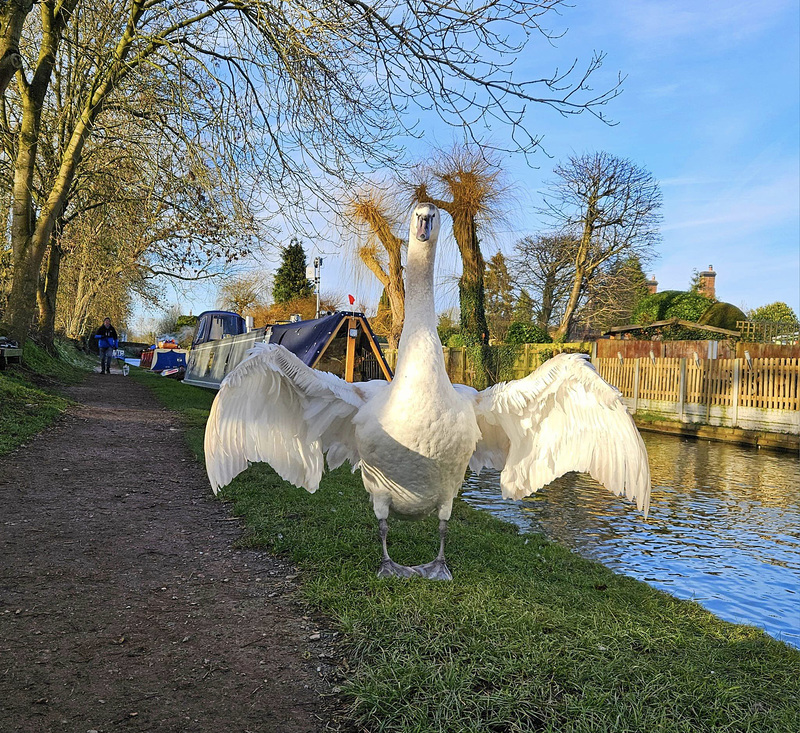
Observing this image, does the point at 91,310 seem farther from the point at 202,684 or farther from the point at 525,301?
the point at 202,684

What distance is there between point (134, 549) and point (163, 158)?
616 centimetres

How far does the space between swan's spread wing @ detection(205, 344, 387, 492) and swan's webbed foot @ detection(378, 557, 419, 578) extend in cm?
77

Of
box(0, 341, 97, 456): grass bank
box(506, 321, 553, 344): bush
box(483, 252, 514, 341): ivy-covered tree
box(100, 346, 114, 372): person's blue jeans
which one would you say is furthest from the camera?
box(483, 252, 514, 341): ivy-covered tree

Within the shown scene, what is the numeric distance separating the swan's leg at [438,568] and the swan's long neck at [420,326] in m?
1.17

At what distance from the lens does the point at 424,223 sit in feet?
13.4

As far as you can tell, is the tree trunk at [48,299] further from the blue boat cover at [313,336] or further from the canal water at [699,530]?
the canal water at [699,530]

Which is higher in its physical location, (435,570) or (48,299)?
(48,299)

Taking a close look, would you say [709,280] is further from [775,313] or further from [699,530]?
[699,530]

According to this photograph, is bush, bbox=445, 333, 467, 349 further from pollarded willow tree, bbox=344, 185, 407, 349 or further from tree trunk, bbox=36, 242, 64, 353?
tree trunk, bbox=36, 242, 64, 353

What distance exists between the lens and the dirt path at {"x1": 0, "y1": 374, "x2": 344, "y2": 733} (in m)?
2.55

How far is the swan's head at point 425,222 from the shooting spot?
13.4ft

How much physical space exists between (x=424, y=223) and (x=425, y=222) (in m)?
0.01

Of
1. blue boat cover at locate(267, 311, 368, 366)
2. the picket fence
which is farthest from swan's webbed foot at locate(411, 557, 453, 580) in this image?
the picket fence

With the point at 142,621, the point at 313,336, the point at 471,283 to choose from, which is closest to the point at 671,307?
the point at 471,283
